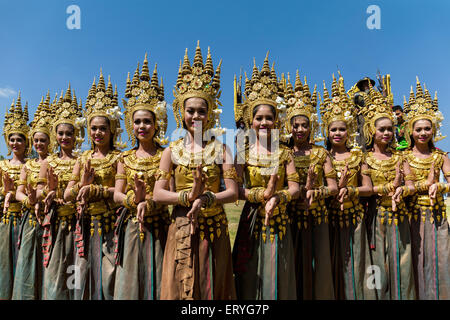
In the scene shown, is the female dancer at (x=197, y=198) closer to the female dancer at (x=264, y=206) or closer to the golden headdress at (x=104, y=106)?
the female dancer at (x=264, y=206)

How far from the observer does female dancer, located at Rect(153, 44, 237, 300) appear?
3375 mm

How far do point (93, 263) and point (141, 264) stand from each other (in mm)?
1123

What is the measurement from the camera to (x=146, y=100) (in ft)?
14.4

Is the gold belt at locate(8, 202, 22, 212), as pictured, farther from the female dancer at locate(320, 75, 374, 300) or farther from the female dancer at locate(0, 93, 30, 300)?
the female dancer at locate(320, 75, 374, 300)

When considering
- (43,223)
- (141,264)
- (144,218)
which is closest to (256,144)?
(144,218)

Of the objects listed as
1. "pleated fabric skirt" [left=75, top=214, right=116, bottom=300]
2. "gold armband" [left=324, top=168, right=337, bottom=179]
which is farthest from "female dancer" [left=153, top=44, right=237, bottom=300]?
"gold armband" [left=324, top=168, right=337, bottom=179]

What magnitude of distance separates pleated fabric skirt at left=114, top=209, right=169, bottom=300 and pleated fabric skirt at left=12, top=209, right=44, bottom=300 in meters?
2.32

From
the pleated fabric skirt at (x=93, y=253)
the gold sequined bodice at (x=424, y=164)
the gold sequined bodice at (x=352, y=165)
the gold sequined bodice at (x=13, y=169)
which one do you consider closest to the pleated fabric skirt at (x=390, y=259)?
the gold sequined bodice at (x=352, y=165)

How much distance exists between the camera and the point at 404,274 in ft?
15.6

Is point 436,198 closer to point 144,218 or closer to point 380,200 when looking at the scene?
point 380,200

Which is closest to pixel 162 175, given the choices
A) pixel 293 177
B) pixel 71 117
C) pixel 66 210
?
pixel 293 177

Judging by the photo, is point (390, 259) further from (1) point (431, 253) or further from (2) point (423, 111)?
(2) point (423, 111)

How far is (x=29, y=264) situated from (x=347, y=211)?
18.1 feet

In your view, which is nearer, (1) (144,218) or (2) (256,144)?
(1) (144,218)
